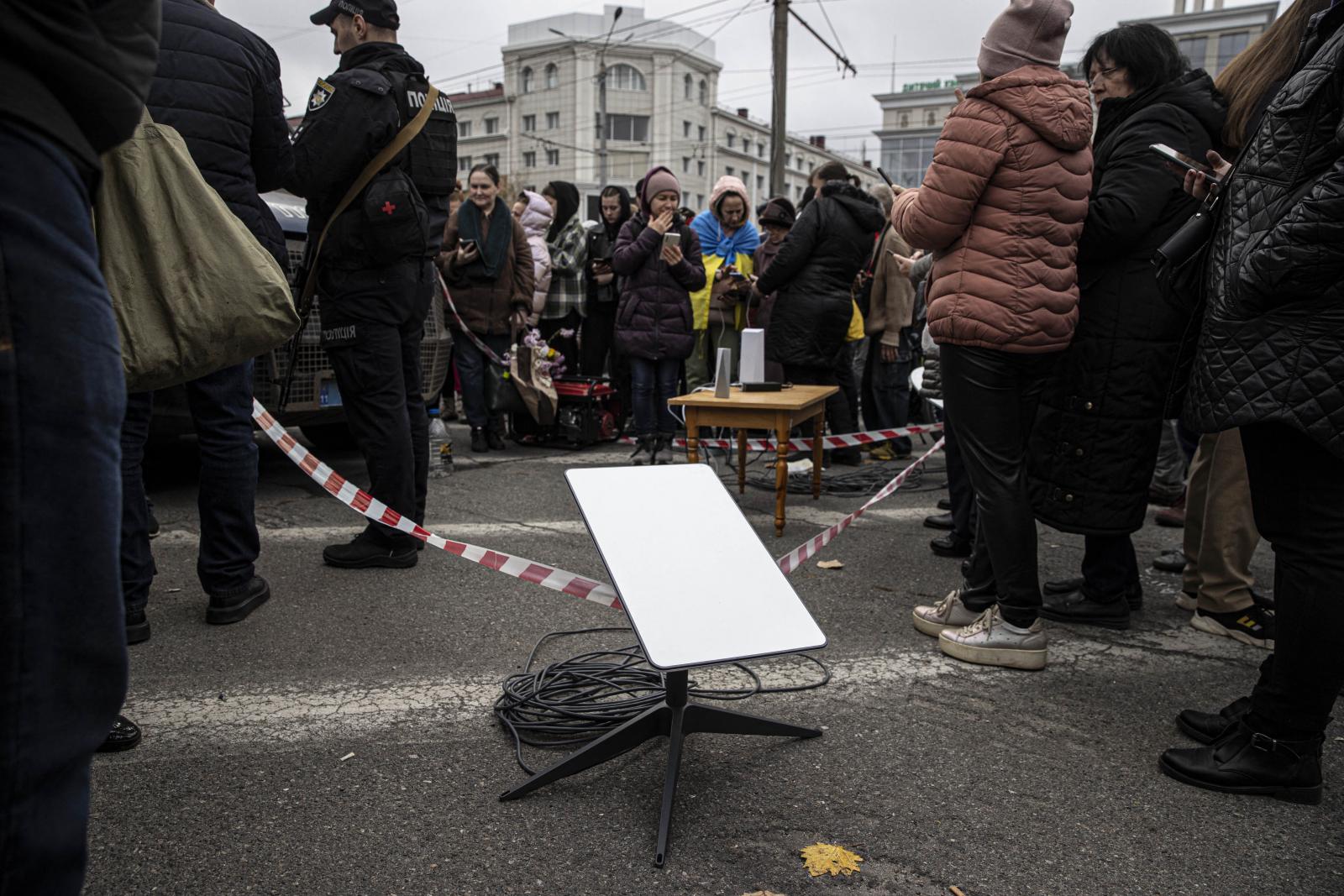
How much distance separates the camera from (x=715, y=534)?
8.04 ft

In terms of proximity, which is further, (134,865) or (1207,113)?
(1207,113)

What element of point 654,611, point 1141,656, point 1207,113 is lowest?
point 1141,656

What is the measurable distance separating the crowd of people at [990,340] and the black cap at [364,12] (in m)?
0.01

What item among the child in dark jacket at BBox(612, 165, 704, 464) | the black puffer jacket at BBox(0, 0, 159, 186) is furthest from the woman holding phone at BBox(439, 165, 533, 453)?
the black puffer jacket at BBox(0, 0, 159, 186)

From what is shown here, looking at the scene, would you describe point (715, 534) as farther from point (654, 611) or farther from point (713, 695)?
point (713, 695)

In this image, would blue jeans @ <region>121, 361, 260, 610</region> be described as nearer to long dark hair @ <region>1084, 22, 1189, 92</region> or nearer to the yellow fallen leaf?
the yellow fallen leaf

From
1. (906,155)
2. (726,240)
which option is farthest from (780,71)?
(906,155)

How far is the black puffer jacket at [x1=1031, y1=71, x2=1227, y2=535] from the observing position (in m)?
3.21

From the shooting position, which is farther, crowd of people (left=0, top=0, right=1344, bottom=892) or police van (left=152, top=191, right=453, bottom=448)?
police van (left=152, top=191, right=453, bottom=448)

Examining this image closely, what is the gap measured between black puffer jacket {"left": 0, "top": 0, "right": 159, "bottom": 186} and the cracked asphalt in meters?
1.47

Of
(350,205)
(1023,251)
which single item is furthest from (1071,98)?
(350,205)

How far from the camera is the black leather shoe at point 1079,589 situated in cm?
380

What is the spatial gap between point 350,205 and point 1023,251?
8.41 ft

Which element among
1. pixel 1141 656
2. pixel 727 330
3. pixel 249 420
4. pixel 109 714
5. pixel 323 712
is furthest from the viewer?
pixel 727 330
